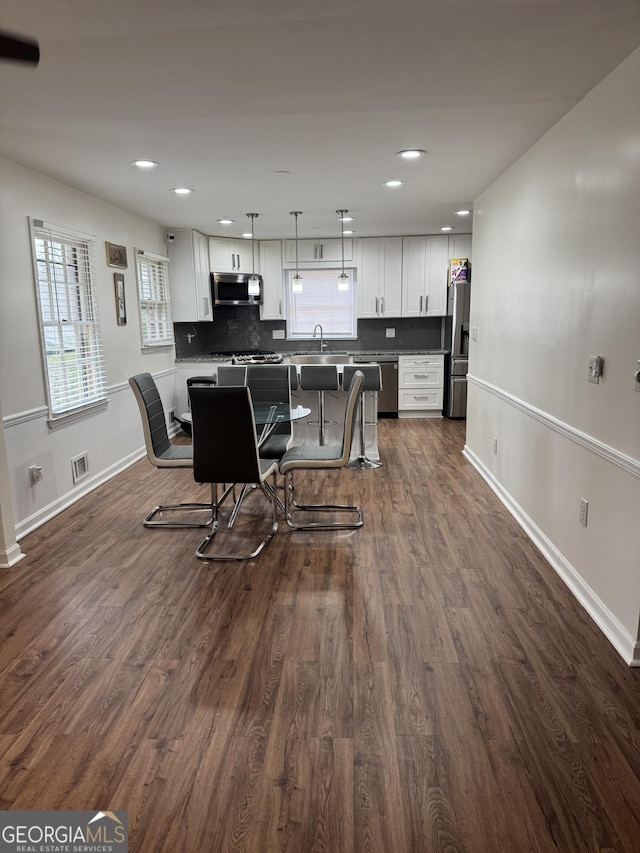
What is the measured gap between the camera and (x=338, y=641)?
2449mm

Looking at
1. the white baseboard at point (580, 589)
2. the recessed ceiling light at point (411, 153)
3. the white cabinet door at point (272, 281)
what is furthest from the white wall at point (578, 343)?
the white cabinet door at point (272, 281)

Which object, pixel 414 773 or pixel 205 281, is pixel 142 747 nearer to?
pixel 414 773

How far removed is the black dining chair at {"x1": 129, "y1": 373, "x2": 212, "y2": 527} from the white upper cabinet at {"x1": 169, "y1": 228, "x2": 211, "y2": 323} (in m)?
3.12

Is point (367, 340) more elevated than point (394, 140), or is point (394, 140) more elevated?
point (394, 140)

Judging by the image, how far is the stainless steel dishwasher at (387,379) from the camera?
7500 mm

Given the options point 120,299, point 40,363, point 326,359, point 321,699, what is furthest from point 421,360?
point 321,699

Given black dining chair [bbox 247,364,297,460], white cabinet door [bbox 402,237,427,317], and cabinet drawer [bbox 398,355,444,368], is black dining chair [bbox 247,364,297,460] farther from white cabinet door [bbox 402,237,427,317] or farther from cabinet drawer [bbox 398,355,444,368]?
white cabinet door [bbox 402,237,427,317]

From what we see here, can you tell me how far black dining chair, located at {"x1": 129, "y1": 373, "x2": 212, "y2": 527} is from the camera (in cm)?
363

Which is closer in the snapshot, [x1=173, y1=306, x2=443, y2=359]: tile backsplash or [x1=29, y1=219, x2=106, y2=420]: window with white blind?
[x1=29, y1=219, x2=106, y2=420]: window with white blind

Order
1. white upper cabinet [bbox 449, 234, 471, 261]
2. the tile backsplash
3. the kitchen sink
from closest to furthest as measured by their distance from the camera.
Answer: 1. the kitchen sink
2. white upper cabinet [bbox 449, 234, 471, 261]
3. the tile backsplash

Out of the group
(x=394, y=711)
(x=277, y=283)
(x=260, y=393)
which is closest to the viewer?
(x=394, y=711)

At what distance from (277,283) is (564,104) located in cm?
525

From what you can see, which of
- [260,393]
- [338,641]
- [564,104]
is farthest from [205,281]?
[338,641]

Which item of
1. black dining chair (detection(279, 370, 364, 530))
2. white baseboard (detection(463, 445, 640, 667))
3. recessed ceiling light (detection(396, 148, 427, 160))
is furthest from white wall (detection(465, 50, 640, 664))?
black dining chair (detection(279, 370, 364, 530))
